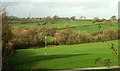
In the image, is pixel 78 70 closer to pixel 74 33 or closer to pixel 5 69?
pixel 5 69

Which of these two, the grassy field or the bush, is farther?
the grassy field

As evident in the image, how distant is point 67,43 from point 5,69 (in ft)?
117

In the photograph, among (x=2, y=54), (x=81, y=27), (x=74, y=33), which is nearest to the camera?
(x=2, y=54)

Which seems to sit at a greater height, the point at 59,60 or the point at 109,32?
the point at 109,32

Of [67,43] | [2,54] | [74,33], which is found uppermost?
[2,54]

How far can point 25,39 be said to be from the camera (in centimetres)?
3525

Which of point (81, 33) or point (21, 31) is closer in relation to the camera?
Result: point (21, 31)

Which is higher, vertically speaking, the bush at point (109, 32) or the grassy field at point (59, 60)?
the bush at point (109, 32)

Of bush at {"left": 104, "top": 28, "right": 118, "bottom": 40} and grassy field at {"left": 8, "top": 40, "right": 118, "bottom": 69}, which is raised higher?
bush at {"left": 104, "top": 28, "right": 118, "bottom": 40}

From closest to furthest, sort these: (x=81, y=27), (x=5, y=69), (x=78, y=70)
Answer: (x=5, y=69), (x=78, y=70), (x=81, y=27)

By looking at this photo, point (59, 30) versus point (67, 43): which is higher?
point (59, 30)

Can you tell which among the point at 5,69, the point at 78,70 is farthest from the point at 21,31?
the point at 5,69

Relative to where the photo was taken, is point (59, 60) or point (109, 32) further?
point (59, 60)

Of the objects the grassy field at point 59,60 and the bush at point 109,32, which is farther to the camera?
the grassy field at point 59,60
